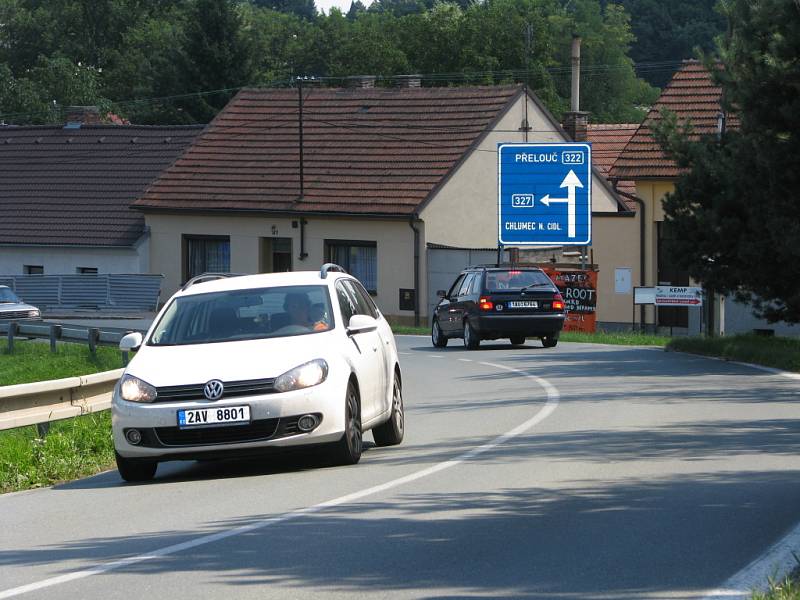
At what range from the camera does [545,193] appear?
44.7 metres

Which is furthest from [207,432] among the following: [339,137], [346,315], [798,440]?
[339,137]

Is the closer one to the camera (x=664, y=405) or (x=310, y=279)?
(x=310, y=279)

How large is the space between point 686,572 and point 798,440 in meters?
6.41

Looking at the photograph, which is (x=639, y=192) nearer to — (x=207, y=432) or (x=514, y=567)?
(x=207, y=432)

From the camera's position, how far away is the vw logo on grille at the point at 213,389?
11.9 metres

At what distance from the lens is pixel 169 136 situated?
212 feet

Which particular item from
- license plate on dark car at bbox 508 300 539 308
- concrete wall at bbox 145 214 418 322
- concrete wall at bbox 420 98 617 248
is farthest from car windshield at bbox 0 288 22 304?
license plate on dark car at bbox 508 300 539 308

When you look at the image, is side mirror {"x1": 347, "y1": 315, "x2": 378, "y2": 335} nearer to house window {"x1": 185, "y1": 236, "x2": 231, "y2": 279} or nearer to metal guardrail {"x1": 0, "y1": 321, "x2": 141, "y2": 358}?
metal guardrail {"x1": 0, "y1": 321, "x2": 141, "y2": 358}

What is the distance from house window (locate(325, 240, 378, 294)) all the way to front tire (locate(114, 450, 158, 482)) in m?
42.7

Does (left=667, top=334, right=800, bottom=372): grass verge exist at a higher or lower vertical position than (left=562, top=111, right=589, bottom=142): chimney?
lower

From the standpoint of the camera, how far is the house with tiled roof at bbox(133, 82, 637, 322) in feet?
177

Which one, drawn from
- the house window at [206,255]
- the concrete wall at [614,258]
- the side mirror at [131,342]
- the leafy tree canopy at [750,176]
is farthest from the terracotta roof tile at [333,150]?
the side mirror at [131,342]

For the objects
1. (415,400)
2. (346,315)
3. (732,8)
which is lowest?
(415,400)


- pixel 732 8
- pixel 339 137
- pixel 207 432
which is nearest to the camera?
pixel 207 432
